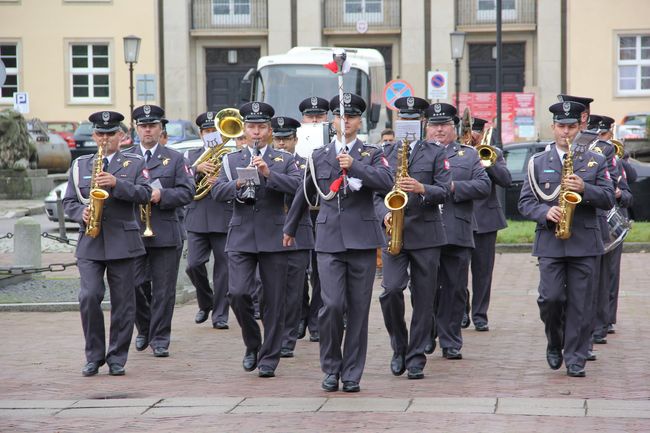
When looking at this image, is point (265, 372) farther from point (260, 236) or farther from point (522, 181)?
point (522, 181)

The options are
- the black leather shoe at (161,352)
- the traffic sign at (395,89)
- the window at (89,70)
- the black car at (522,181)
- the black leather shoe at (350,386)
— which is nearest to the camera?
the black leather shoe at (350,386)

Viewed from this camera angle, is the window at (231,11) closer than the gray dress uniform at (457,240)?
No

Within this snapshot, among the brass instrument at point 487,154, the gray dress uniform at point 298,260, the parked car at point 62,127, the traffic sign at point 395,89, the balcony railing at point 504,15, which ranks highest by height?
the balcony railing at point 504,15

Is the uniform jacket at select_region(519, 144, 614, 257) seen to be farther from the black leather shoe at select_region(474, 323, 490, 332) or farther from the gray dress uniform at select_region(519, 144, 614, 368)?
the black leather shoe at select_region(474, 323, 490, 332)

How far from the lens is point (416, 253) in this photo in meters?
10.2

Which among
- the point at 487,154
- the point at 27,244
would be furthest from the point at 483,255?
the point at 27,244

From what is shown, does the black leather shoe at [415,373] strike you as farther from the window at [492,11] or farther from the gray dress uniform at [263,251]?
the window at [492,11]

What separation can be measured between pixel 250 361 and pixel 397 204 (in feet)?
5.71

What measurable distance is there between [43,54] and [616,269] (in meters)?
40.2

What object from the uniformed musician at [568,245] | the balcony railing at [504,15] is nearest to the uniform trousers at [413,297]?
the uniformed musician at [568,245]

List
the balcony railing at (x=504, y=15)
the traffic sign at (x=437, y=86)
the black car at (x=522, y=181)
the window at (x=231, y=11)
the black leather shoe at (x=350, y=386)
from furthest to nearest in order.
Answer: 1. the window at (x=231, y=11)
2. the balcony railing at (x=504, y=15)
3. the traffic sign at (x=437, y=86)
4. the black car at (x=522, y=181)
5. the black leather shoe at (x=350, y=386)

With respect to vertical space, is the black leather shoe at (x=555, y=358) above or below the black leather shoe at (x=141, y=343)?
above

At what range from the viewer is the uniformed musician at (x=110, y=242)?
1043 centimetres

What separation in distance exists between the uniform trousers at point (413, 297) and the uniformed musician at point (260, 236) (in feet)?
2.70
